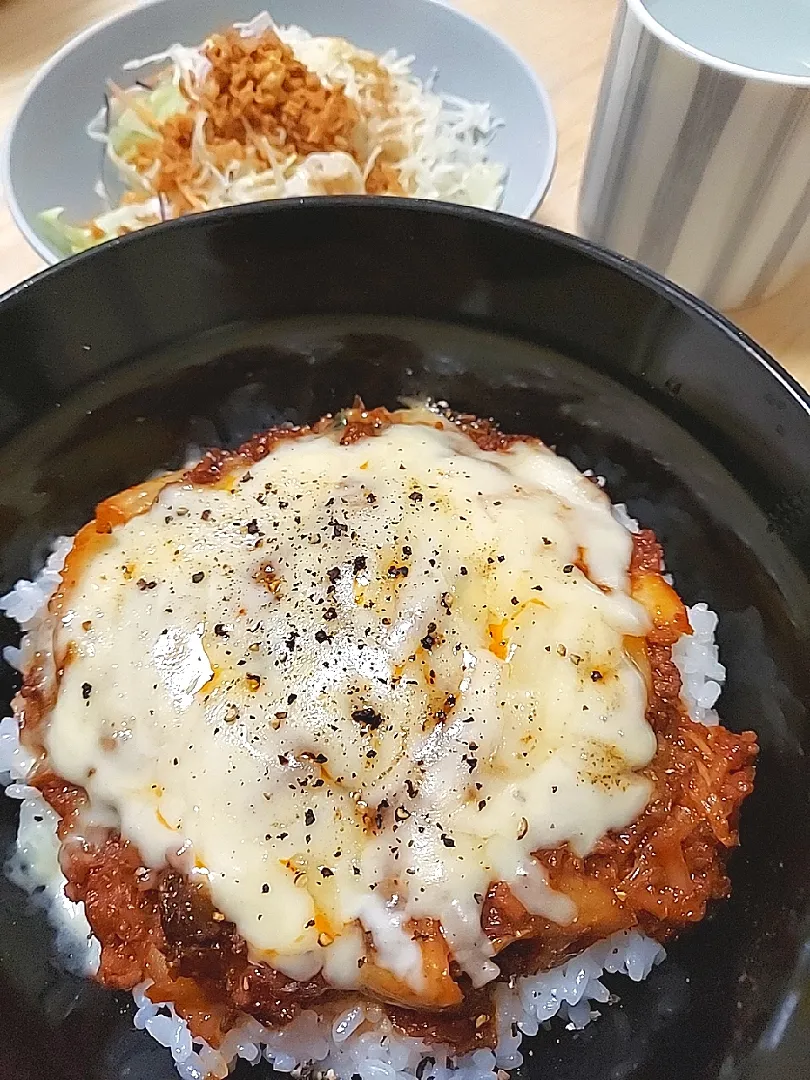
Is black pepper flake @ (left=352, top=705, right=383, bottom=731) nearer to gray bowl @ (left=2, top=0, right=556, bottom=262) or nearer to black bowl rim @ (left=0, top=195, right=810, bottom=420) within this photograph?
black bowl rim @ (left=0, top=195, right=810, bottom=420)

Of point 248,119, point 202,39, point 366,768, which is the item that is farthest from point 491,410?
point 202,39

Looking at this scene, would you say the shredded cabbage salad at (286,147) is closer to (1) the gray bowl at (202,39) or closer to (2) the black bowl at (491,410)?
(1) the gray bowl at (202,39)

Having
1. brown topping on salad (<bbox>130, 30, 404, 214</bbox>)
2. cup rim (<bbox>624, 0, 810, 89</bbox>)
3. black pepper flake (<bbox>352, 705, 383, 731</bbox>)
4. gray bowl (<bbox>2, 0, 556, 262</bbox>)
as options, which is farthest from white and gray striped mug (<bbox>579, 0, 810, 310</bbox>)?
black pepper flake (<bbox>352, 705, 383, 731</bbox>)

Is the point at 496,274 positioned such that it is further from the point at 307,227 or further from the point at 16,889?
the point at 16,889

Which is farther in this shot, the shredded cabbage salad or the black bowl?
the shredded cabbage salad

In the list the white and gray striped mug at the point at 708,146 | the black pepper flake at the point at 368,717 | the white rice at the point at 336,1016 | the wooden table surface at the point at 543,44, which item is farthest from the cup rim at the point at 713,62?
the white rice at the point at 336,1016

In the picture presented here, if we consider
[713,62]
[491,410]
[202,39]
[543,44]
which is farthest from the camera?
[543,44]

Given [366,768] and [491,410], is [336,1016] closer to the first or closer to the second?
[366,768]
